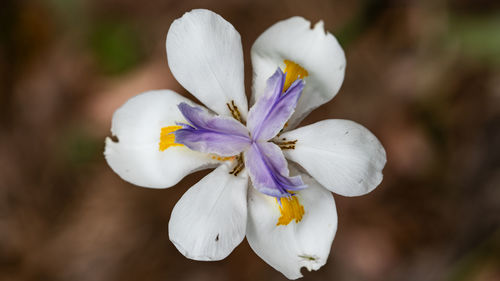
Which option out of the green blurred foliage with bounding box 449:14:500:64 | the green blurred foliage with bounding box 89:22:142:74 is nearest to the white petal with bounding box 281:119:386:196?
the green blurred foliage with bounding box 449:14:500:64

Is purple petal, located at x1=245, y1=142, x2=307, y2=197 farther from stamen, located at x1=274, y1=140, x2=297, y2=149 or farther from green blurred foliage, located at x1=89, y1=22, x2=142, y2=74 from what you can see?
green blurred foliage, located at x1=89, y1=22, x2=142, y2=74

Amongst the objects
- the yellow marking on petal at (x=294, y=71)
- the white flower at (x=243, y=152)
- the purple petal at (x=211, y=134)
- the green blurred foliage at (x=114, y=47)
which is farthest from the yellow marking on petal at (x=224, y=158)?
the green blurred foliage at (x=114, y=47)

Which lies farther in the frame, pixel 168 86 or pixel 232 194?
pixel 168 86

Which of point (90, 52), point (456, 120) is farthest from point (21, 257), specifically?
point (456, 120)

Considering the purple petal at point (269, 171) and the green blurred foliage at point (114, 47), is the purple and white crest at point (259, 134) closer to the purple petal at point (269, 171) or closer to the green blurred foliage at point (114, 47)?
the purple petal at point (269, 171)

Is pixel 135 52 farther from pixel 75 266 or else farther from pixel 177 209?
pixel 177 209

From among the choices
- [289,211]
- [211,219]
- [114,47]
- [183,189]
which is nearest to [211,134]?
[211,219]

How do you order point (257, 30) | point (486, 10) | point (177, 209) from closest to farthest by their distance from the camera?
point (177, 209), point (486, 10), point (257, 30)
